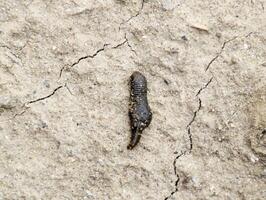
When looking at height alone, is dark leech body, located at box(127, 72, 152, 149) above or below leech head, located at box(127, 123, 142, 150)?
above

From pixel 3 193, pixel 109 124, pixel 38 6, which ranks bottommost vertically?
pixel 3 193

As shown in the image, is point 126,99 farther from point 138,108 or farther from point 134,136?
point 134,136

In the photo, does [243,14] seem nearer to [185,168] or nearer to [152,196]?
[185,168]

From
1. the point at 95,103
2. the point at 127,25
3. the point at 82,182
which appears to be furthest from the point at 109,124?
the point at 127,25

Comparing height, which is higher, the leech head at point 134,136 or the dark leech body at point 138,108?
the dark leech body at point 138,108

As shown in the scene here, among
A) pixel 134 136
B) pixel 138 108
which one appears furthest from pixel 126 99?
pixel 134 136
